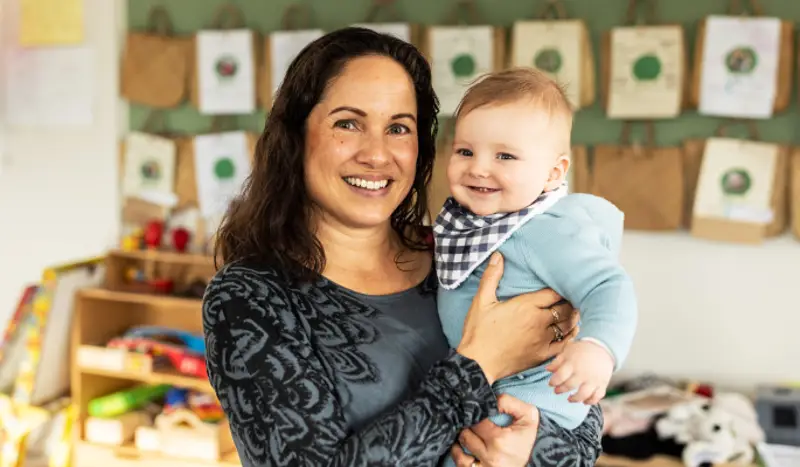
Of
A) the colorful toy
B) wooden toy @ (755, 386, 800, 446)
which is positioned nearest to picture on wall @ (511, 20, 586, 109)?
wooden toy @ (755, 386, 800, 446)

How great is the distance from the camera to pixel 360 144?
118cm

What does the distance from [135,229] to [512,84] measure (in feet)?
7.18

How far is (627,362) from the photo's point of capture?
2.55 metres

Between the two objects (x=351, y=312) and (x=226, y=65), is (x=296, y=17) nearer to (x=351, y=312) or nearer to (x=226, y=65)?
(x=226, y=65)

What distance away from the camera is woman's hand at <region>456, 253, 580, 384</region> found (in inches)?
42.8

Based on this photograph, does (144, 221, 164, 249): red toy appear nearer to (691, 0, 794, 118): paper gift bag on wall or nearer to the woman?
the woman

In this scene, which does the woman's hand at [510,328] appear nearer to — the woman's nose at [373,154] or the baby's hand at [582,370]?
the baby's hand at [582,370]

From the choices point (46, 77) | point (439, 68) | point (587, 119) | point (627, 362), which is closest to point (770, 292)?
point (627, 362)

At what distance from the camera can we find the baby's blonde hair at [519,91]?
3.84ft

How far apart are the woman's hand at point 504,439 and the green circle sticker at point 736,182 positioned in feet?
5.08

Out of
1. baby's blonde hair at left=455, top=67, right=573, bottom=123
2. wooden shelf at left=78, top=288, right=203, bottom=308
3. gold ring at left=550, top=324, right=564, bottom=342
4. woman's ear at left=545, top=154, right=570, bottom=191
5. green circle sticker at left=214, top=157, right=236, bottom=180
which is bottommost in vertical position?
wooden shelf at left=78, top=288, right=203, bottom=308

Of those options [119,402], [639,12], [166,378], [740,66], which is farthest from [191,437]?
[740,66]

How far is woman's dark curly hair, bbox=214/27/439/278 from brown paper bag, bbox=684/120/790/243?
4.75ft

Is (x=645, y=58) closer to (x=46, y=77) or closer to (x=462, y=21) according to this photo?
(x=462, y=21)
